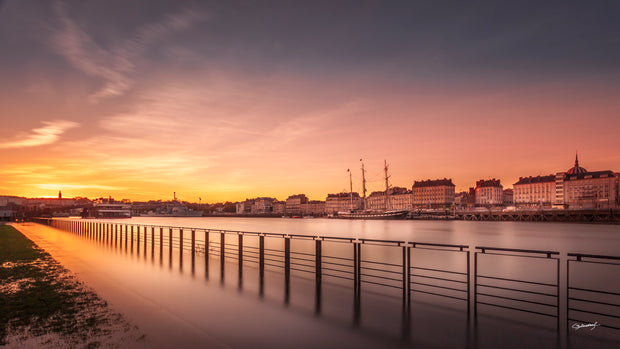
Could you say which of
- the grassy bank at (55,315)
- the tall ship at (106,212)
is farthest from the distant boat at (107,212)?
the grassy bank at (55,315)

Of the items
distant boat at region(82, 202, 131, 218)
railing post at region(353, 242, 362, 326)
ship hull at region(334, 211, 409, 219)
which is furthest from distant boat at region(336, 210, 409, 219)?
railing post at region(353, 242, 362, 326)

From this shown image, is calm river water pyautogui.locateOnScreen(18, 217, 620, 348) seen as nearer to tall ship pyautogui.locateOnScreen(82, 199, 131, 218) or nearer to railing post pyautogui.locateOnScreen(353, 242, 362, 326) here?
railing post pyautogui.locateOnScreen(353, 242, 362, 326)

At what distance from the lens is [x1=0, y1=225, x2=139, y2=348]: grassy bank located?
6520mm

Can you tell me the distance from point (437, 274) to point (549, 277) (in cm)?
567

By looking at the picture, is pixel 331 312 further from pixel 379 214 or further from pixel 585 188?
pixel 585 188

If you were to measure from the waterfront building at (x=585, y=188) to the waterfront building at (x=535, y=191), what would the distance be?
329cm

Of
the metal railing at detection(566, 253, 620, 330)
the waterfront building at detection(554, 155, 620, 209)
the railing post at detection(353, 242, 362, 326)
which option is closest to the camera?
the metal railing at detection(566, 253, 620, 330)

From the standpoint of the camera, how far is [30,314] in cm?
798

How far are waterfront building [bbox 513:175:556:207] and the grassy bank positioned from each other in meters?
187

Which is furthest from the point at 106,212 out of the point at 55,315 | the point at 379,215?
the point at 55,315

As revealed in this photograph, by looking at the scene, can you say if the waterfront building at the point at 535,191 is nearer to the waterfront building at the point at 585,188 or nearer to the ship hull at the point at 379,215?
the waterfront building at the point at 585,188

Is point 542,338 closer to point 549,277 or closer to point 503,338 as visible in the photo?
point 503,338

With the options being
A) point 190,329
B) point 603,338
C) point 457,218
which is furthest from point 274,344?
point 457,218

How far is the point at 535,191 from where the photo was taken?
589ft
